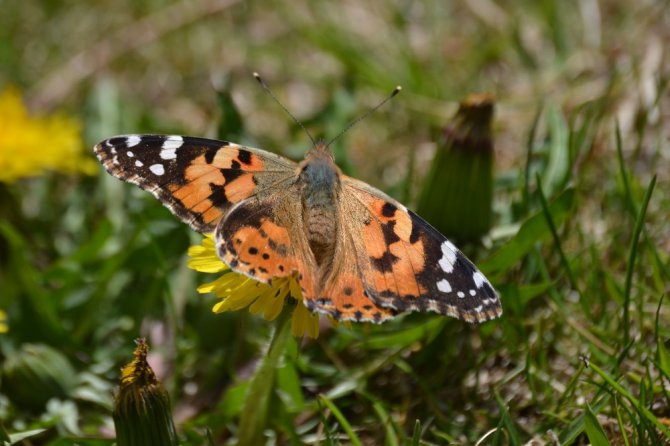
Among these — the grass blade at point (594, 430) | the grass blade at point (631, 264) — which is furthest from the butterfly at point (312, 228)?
the grass blade at point (631, 264)

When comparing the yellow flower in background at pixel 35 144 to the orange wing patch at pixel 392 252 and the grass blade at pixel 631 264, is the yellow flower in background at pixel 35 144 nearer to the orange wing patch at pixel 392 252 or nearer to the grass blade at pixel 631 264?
the orange wing patch at pixel 392 252

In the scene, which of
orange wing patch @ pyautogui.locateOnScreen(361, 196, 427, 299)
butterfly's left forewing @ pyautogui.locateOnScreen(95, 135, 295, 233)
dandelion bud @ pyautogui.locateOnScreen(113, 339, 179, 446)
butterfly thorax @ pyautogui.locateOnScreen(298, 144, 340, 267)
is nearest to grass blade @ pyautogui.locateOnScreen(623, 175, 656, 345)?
orange wing patch @ pyautogui.locateOnScreen(361, 196, 427, 299)

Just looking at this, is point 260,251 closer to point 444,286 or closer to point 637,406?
point 444,286

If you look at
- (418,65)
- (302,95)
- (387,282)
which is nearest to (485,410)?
(387,282)

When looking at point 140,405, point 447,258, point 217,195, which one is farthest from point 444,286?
point 140,405

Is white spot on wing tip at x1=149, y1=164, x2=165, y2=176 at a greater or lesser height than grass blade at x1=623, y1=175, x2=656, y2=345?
greater

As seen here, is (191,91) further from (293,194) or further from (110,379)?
(293,194)

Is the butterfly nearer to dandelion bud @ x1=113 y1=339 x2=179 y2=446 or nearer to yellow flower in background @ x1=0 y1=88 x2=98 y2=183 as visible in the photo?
dandelion bud @ x1=113 y1=339 x2=179 y2=446
